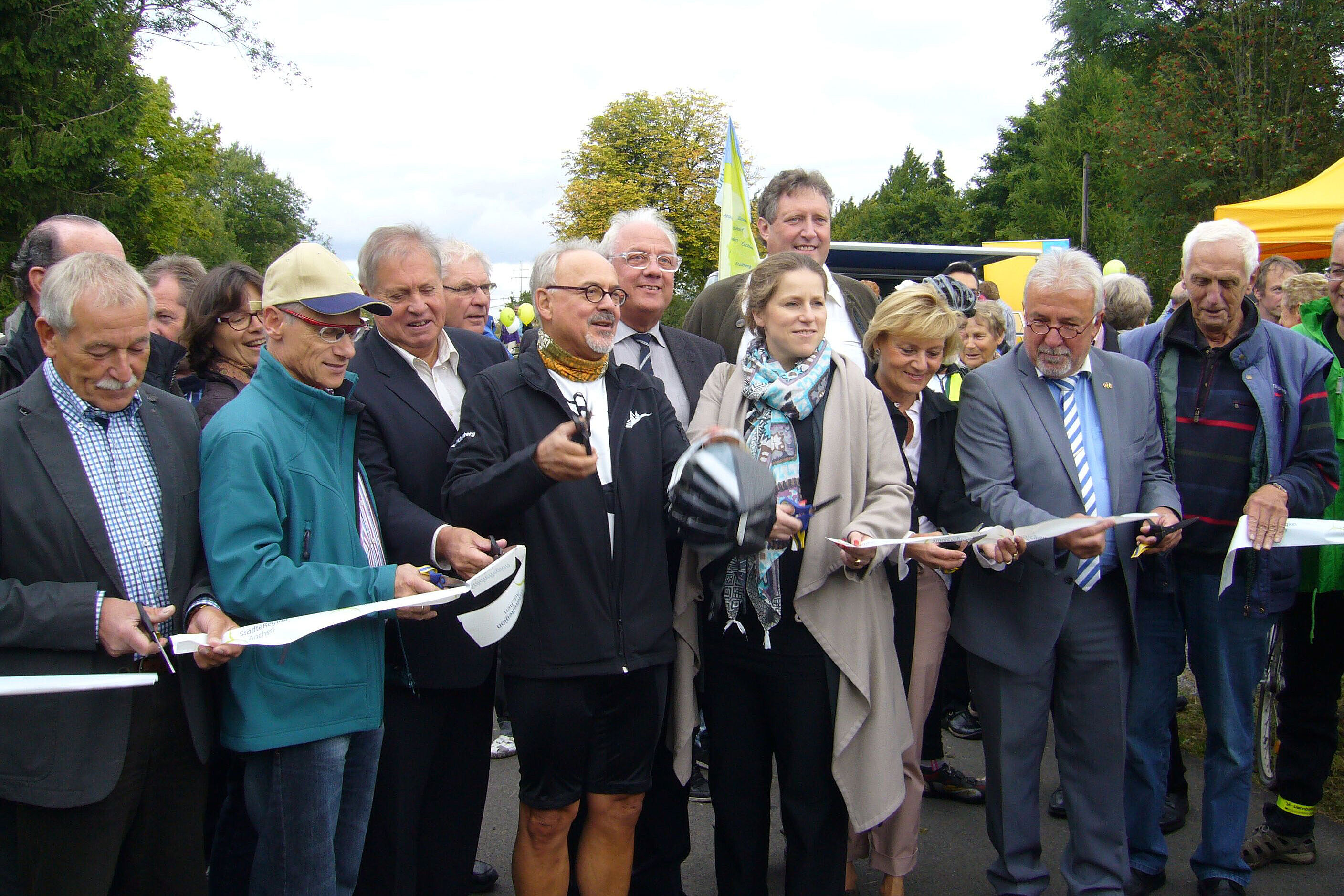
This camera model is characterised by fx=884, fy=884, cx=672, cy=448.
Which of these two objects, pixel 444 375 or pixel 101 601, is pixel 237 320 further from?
pixel 101 601

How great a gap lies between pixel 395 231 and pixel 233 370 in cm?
79

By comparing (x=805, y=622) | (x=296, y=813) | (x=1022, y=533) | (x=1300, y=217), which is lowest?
(x=296, y=813)

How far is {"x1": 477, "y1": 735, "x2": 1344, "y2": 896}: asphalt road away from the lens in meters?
3.47

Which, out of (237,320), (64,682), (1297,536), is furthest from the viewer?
(237,320)

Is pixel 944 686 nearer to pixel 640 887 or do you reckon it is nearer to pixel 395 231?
pixel 640 887

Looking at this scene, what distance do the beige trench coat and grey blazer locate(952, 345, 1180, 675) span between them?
1.16ft

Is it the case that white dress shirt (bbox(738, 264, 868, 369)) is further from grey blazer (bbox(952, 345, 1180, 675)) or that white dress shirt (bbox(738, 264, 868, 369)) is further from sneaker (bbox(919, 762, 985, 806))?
sneaker (bbox(919, 762, 985, 806))

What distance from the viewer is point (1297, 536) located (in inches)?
120

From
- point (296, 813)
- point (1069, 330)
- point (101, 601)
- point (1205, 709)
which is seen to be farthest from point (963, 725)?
point (101, 601)

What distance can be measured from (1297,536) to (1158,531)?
1.67 feet

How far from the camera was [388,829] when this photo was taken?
2.79 metres

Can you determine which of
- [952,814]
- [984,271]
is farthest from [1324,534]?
[984,271]

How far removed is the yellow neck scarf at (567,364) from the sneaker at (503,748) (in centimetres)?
274

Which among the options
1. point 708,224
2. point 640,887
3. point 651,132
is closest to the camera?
point 640,887
